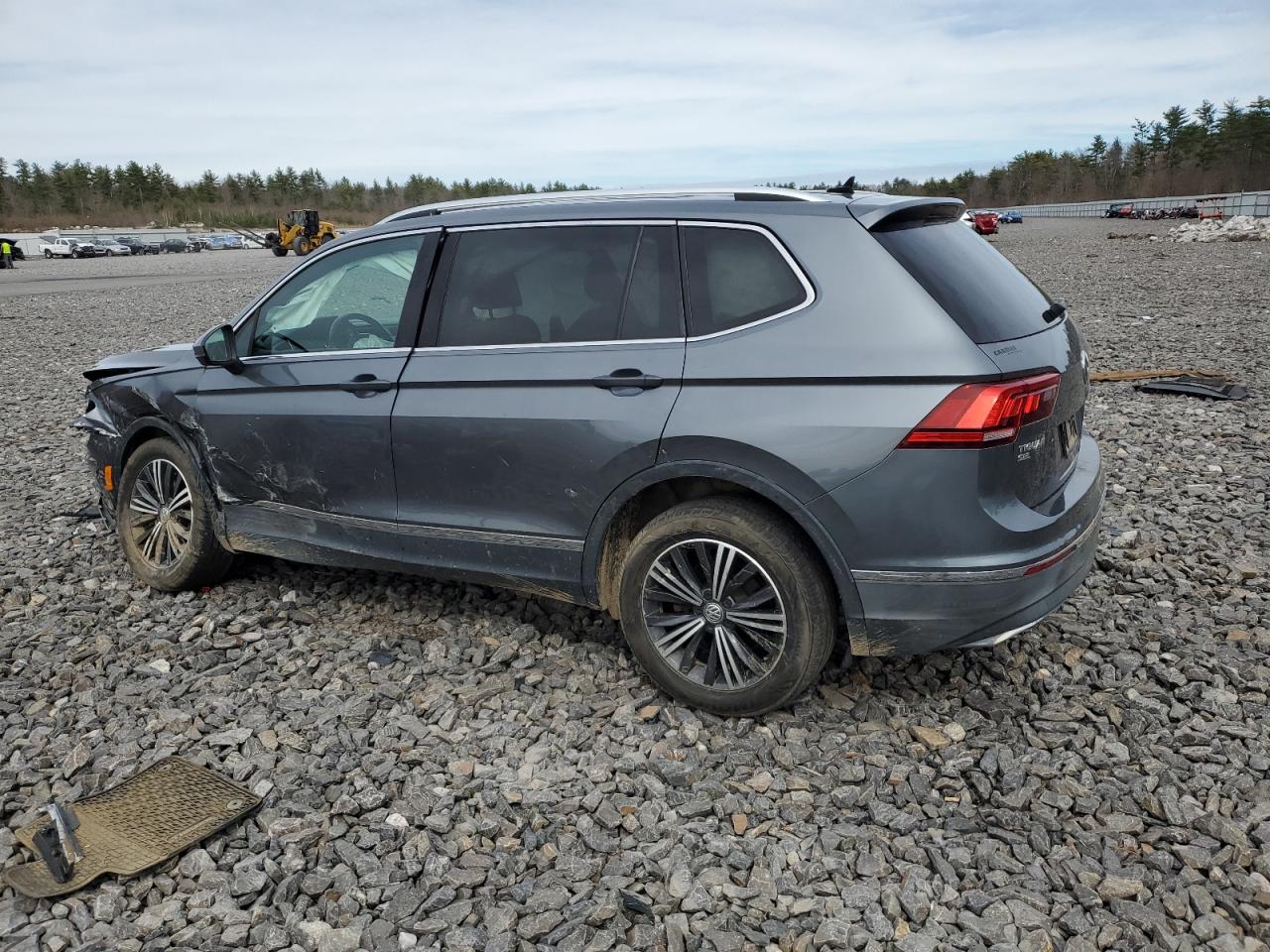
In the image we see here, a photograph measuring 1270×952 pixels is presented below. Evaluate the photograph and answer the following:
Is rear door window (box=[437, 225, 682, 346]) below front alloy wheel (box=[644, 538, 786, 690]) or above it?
above

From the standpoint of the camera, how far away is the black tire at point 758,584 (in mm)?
3600

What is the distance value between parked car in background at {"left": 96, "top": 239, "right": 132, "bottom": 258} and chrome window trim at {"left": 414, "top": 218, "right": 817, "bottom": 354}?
6611 cm

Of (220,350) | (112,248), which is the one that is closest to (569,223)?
(220,350)

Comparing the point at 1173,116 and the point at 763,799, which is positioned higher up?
the point at 1173,116

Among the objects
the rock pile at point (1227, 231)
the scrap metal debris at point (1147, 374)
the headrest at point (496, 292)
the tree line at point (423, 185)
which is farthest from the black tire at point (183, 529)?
the tree line at point (423, 185)

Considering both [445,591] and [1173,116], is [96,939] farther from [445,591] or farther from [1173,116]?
[1173,116]

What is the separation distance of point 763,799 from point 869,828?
0.36 meters

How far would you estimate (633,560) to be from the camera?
12.8 feet

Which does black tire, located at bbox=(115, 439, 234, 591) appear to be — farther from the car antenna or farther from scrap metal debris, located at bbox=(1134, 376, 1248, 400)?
scrap metal debris, located at bbox=(1134, 376, 1248, 400)

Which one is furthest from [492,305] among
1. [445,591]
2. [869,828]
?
[869,828]

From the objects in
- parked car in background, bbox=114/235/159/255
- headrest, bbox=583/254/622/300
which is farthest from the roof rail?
parked car in background, bbox=114/235/159/255

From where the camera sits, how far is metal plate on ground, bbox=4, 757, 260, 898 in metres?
3.13

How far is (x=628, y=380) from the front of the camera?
3773mm

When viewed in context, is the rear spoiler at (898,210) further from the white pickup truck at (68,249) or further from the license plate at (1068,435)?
the white pickup truck at (68,249)
